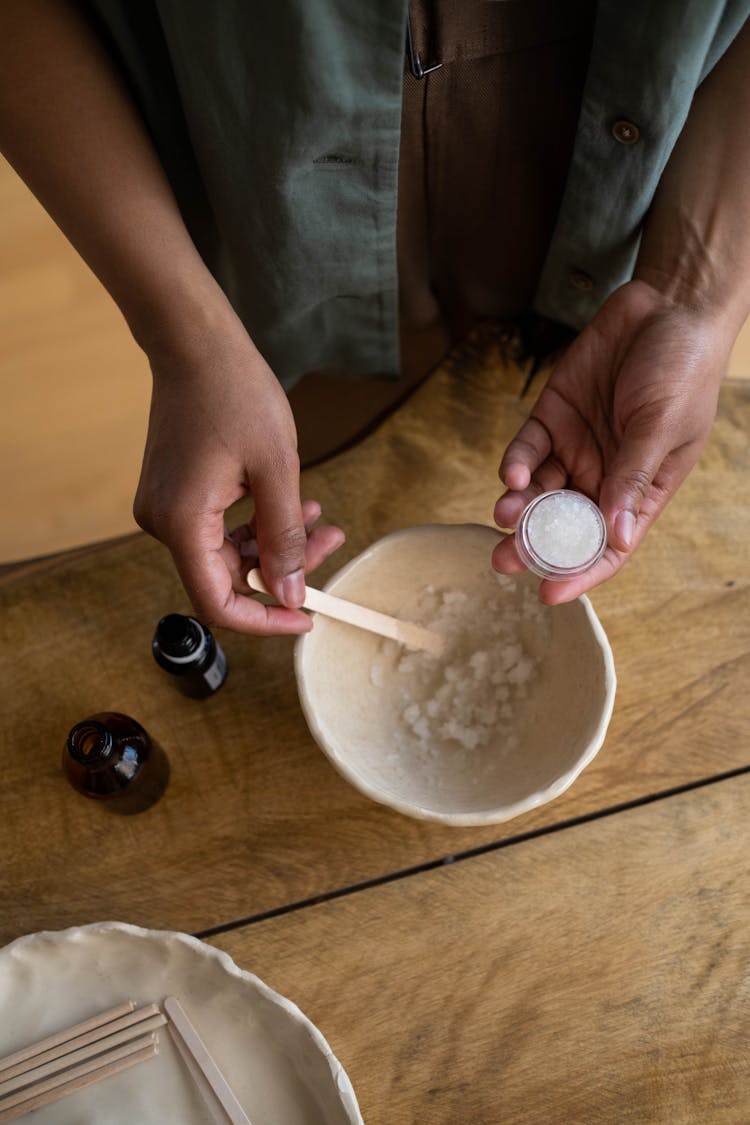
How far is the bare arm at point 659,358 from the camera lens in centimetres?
95

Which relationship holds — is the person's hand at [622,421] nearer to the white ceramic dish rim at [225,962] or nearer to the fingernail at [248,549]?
the fingernail at [248,549]

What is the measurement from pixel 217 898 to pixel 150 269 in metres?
0.68

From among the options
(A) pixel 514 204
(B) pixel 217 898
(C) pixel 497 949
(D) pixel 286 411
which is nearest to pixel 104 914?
(B) pixel 217 898

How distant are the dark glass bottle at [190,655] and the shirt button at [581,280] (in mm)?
631

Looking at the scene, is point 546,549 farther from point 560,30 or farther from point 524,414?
point 560,30

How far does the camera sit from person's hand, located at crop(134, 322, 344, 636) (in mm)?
906

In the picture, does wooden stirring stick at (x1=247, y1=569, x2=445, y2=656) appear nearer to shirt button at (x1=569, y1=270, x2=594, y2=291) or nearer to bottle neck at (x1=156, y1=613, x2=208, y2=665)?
bottle neck at (x1=156, y1=613, x2=208, y2=665)

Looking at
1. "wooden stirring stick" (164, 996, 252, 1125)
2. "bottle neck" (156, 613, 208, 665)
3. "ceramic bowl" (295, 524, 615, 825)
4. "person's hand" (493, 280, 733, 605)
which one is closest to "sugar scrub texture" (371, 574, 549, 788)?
"ceramic bowl" (295, 524, 615, 825)

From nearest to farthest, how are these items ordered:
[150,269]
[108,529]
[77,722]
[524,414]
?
1. [150,269]
2. [77,722]
3. [524,414]
4. [108,529]

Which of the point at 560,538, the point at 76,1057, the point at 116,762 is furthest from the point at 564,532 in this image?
the point at 76,1057

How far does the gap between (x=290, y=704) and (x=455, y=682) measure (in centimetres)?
20

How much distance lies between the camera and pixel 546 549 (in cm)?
93

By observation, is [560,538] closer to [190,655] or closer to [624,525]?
[624,525]

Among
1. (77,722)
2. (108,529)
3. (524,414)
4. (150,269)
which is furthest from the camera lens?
(108,529)
